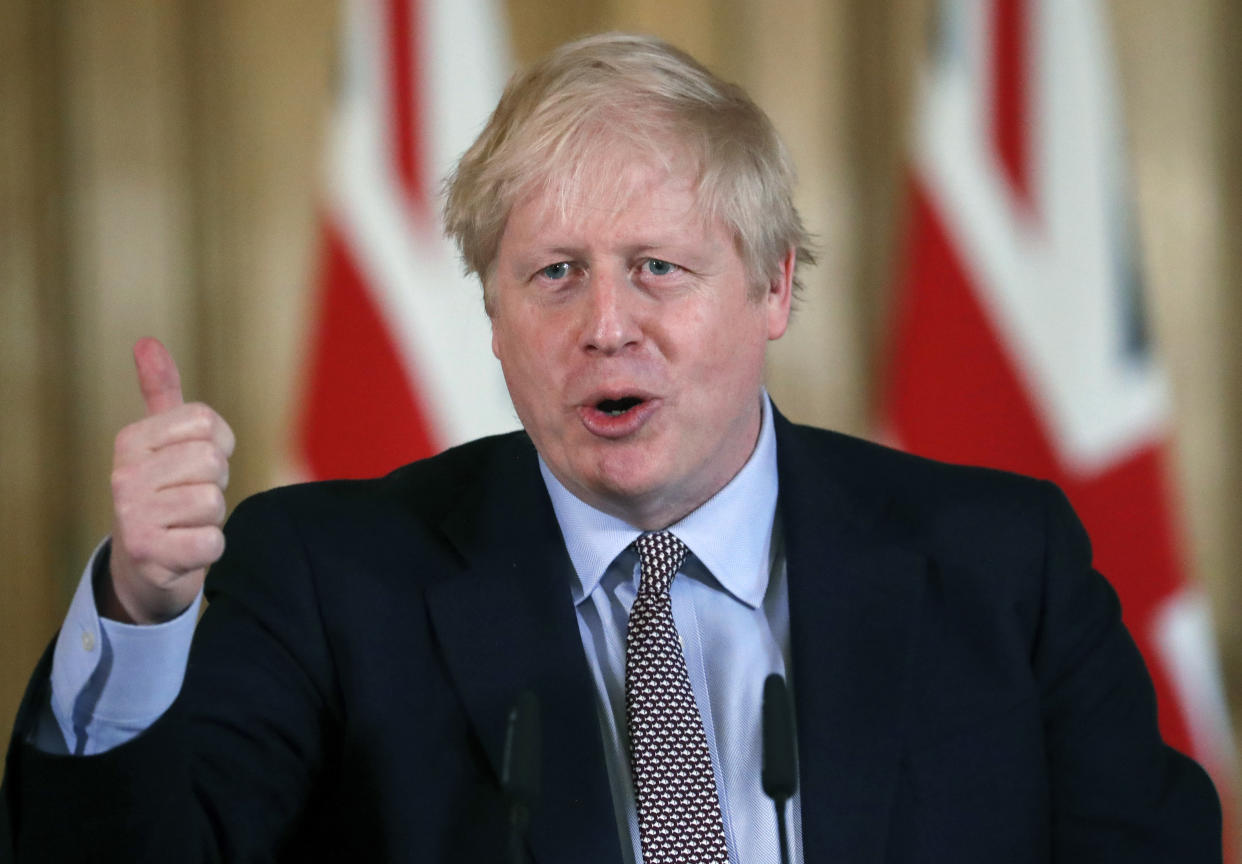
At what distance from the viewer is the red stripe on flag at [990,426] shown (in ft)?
7.92

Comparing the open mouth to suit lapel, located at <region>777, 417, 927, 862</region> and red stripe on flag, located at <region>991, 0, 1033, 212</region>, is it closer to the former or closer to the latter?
suit lapel, located at <region>777, 417, 927, 862</region>

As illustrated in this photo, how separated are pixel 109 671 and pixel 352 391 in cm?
143

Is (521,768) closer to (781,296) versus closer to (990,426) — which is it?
(781,296)

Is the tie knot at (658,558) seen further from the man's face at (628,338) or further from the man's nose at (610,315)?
the man's nose at (610,315)

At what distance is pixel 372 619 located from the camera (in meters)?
1.40

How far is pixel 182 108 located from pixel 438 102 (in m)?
0.44

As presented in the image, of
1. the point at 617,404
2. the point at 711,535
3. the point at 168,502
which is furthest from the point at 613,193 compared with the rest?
the point at 168,502

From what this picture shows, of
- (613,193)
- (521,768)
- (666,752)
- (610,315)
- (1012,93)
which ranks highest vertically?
(1012,93)

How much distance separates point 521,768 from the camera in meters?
0.93

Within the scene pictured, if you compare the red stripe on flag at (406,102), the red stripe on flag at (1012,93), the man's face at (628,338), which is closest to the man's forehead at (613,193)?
the man's face at (628,338)

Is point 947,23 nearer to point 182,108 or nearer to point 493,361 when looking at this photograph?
point 493,361

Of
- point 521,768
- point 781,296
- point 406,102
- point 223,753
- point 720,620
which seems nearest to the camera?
point 521,768

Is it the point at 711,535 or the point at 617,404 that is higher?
the point at 617,404

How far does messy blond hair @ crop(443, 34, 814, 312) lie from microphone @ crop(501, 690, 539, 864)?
630 millimetres
